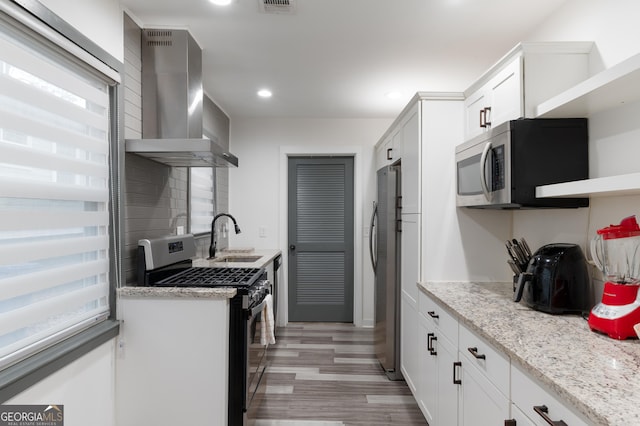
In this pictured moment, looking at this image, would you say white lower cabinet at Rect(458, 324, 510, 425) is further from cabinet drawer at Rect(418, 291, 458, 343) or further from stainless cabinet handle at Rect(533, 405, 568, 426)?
stainless cabinet handle at Rect(533, 405, 568, 426)

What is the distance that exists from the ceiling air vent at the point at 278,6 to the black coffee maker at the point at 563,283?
1.86 m

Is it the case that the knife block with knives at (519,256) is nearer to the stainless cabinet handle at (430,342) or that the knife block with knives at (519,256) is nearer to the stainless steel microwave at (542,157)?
the stainless steel microwave at (542,157)

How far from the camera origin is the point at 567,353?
1.12 metres

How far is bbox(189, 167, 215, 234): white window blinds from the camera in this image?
3062 mm

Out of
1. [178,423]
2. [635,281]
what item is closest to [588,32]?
[635,281]

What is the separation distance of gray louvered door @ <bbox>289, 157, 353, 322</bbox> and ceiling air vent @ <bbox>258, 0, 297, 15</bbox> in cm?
240

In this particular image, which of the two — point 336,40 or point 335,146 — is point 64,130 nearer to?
point 336,40

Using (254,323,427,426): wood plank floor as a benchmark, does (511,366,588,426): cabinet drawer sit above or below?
above

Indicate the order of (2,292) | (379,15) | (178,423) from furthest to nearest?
(379,15), (178,423), (2,292)

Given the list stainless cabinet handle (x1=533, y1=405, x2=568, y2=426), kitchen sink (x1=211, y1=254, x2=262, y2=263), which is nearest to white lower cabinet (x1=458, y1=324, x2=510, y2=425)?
stainless cabinet handle (x1=533, y1=405, x2=568, y2=426)

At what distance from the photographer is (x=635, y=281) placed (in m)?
1.29

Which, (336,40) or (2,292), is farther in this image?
(336,40)

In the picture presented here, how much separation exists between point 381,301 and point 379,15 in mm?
2222

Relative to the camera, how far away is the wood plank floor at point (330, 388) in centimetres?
231
